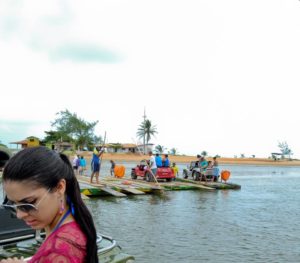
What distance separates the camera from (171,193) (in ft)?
63.4

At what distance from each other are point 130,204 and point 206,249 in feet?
21.0

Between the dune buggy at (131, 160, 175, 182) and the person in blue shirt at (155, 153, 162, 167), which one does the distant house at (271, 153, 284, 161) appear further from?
the person in blue shirt at (155, 153, 162, 167)

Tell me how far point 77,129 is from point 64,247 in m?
87.2

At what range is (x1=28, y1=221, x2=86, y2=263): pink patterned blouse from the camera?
1512mm

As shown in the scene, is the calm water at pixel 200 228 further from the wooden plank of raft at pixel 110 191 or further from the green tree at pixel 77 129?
the green tree at pixel 77 129

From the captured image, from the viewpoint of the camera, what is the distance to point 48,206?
161 cm

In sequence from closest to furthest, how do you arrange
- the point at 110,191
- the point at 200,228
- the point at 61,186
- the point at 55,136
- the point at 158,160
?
the point at 61,186 < the point at 200,228 < the point at 110,191 < the point at 158,160 < the point at 55,136

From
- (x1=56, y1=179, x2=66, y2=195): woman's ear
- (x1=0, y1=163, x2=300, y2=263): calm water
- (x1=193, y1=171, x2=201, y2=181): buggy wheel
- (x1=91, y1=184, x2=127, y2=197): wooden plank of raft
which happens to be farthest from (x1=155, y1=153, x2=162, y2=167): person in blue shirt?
(x1=56, y1=179, x2=66, y2=195): woman's ear

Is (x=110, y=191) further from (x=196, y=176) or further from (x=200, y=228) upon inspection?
(x=196, y=176)

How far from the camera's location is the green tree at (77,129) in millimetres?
86750

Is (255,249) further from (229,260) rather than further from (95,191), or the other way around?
(95,191)

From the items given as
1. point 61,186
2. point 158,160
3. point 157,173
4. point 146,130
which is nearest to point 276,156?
point 146,130

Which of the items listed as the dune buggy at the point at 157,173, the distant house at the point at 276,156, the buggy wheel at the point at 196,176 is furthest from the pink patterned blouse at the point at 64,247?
the distant house at the point at 276,156

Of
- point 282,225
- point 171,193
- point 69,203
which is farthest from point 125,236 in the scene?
point 171,193
